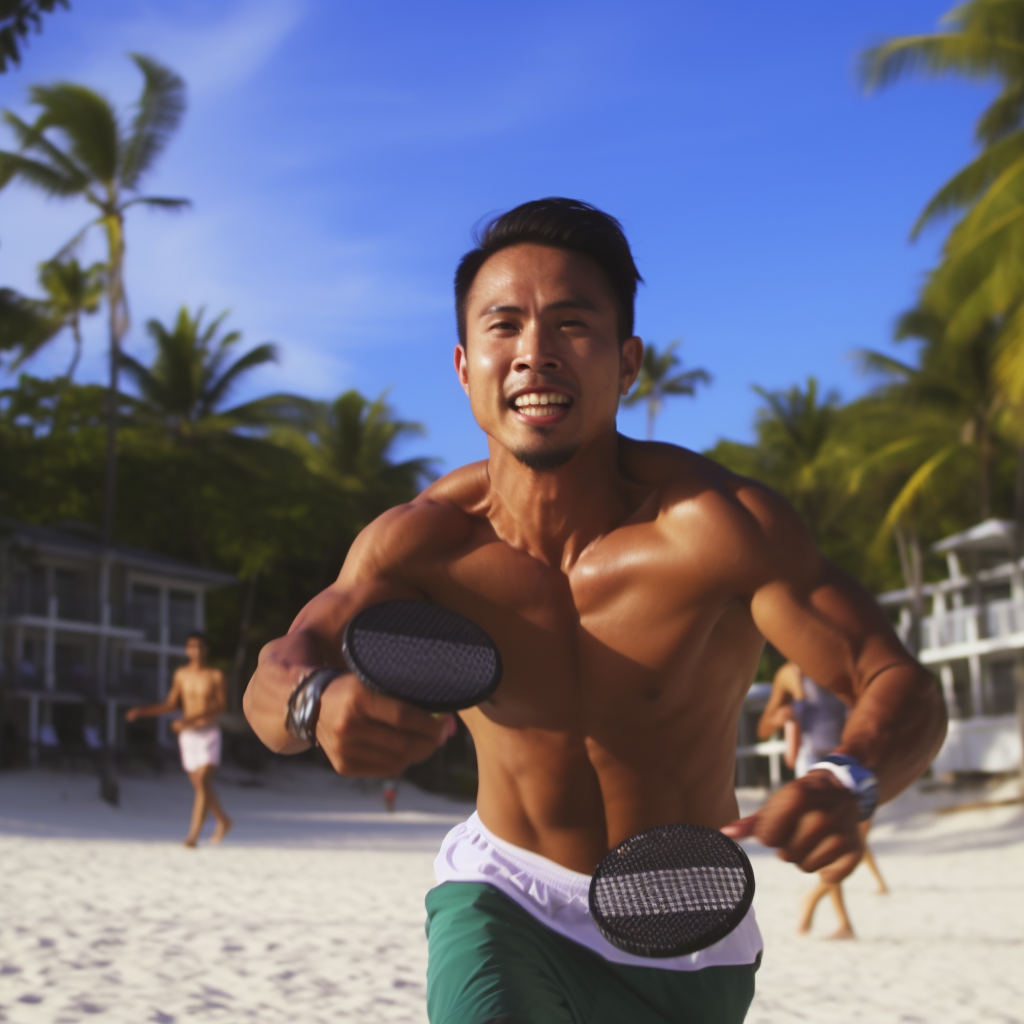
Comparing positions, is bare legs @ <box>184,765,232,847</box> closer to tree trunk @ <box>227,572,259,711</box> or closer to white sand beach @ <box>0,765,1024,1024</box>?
white sand beach @ <box>0,765,1024,1024</box>

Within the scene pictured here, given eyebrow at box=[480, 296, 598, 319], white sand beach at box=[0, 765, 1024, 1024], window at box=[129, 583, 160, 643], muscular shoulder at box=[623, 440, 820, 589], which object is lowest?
white sand beach at box=[0, 765, 1024, 1024]

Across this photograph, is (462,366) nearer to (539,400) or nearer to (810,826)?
(539,400)

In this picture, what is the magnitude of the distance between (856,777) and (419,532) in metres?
1.10

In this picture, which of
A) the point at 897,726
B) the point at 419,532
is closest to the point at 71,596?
the point at 419,532

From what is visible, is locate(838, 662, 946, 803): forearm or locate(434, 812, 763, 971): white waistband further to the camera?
locate(434, 812, 763, 971): white waistband

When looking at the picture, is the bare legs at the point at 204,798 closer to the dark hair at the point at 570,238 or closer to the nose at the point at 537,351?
the dark hair at the point at 570,238

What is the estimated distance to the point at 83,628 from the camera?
30.3 m

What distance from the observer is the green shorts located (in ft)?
7.55

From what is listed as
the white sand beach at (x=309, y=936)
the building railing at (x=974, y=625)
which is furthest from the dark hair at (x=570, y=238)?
the building railing at (x=974, y=625)

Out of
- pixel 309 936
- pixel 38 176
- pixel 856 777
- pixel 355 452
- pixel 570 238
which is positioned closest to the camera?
pixel 856 777

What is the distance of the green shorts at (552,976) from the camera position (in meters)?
2.30

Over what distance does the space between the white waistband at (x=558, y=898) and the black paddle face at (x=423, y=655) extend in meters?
0.61

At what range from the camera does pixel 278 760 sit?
36.8 metres

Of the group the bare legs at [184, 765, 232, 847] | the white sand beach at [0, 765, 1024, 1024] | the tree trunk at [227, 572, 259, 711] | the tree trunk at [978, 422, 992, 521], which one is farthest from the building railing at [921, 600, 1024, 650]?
the bare legs at [184, 765, 232, 847]
